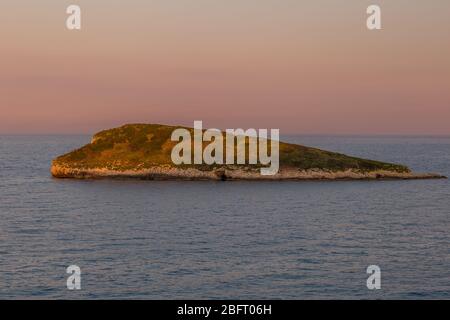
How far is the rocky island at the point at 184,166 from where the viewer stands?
11750 centimetres

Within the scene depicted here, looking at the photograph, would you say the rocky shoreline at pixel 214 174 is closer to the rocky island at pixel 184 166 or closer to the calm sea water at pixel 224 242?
the rocky island at pixel 184 166

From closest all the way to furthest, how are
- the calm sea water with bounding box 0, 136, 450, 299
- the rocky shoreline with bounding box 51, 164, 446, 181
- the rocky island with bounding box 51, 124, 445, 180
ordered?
the calm sea water with bounding box 0, 136, 450, 299
the rocky shoreline with bounding box 51, 164, 446, 181
the rocky island with bounding box 51, 124, 445, 180

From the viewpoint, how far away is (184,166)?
120 meters

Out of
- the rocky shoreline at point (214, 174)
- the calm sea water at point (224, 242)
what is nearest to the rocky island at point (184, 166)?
the rocky shoreline at point (214, 174)

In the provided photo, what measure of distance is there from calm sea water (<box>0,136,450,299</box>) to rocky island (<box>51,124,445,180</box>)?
53.7ft

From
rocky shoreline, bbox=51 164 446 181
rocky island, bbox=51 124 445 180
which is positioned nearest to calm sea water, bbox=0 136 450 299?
rocky shoreline, bbox=51 164 446 181

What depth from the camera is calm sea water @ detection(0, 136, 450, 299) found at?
40344mm

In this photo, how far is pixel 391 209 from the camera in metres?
79.2

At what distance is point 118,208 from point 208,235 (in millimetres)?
24035

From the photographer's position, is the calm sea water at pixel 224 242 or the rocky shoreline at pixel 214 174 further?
the rocky shoreline at pixel 214 174

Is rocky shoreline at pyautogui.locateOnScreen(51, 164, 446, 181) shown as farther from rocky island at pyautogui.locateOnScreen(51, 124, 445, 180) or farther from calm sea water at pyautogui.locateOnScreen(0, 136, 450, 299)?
calm sea water at pyautogui.locateOnScreen(0, 136, 450, 299)

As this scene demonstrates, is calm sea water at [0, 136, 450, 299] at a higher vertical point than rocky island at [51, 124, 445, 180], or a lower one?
lower

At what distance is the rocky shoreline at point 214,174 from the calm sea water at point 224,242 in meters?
15.5
